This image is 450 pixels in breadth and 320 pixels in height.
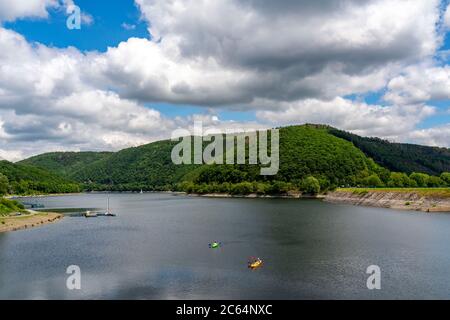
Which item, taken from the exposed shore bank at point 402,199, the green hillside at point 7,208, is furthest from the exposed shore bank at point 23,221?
the exposed shore bank at point 402,199

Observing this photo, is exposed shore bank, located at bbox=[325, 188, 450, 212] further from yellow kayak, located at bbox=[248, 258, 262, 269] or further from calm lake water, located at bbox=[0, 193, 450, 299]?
yellow kayak, located at bbox=[248, 258, 262, 269]

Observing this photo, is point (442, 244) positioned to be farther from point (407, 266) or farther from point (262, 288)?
point (262, 288)

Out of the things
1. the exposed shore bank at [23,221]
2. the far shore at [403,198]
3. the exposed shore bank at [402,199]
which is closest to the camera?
the exposed shore bank at [23,221]

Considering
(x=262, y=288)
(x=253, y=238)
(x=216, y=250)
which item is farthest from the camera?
(x=253, y=238)

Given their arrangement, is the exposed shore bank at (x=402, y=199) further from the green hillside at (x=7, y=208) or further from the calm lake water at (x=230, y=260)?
Result: the green hillside at (x=7, y=208)

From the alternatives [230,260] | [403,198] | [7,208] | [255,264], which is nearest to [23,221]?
[7,208]

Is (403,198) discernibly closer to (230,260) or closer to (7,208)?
(230,260)
